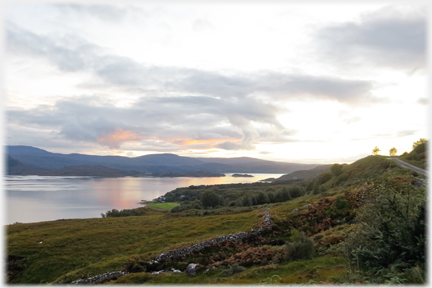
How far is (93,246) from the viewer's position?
29797 millimetres

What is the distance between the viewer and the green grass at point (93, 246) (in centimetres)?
2338

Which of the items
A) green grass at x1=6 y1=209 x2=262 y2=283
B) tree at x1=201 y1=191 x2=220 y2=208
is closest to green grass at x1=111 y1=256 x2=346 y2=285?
green grass at x1=6 y1=209 x2=262 y2=283

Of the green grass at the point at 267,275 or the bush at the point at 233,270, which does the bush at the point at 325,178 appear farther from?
the bush at the point at 233,270

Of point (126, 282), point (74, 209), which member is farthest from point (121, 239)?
point (74, 209)

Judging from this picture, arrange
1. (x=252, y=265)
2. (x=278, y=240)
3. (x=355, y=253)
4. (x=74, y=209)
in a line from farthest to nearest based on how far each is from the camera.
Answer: (x=74, y=209), (x=278, y=240), (x=252, y=265), (x=355, y=253)

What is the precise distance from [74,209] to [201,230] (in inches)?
2777

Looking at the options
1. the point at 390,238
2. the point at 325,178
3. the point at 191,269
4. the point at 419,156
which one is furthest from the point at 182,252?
the point at 325,178

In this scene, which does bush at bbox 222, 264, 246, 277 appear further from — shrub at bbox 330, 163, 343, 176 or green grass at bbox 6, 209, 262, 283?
shrub at bbox 330, 163, 343, 176

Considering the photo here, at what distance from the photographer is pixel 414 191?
1167 cm

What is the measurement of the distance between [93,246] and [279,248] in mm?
21921

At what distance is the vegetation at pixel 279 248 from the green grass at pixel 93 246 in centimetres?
11

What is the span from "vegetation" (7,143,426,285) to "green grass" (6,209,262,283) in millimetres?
113

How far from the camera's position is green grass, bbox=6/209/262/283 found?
23.4 meters

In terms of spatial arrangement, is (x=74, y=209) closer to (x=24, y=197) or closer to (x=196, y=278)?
(x=24, y=197)
